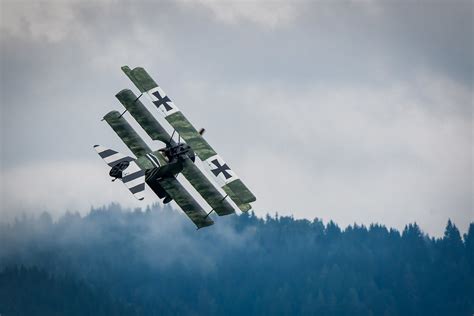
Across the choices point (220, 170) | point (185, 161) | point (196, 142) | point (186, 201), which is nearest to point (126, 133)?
point (185, 161)

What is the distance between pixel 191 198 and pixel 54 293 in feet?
309

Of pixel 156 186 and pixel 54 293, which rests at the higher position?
pixel 54 293

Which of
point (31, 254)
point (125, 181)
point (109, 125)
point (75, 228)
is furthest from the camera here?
point (75, 228)

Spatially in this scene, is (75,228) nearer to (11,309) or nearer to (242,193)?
(11,309)

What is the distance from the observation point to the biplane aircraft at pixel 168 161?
103m

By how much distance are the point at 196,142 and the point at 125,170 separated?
21.4 ft

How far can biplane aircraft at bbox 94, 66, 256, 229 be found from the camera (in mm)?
102875

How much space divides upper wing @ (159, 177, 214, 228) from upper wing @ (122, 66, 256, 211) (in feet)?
9.81

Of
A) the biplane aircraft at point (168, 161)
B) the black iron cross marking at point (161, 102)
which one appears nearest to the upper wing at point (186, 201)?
the biplane aircraft at point (168, 161)

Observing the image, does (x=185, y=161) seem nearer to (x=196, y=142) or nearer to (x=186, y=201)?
(x=196, y=142)

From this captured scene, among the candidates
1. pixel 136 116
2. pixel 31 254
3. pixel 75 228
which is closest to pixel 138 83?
pixel 136 116

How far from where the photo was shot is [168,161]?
10619 centimetres

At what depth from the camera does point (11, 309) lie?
633ft

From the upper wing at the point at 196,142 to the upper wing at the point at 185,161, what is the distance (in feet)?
4.73
